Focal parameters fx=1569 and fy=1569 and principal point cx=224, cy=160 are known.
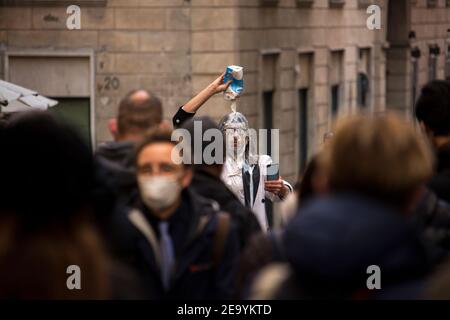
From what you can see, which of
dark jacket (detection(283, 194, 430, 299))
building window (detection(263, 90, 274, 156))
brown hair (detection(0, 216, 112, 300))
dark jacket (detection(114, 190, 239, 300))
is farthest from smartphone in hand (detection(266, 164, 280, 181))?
building window (detection(263, 90, 274, 156))

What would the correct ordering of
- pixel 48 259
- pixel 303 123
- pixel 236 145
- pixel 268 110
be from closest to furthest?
pixel 48 259
pixel 236 145
pixel 268 110
pixel 303 123

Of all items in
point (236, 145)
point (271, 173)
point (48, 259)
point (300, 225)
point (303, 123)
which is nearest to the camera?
point (48, 259)

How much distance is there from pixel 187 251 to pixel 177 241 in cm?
5

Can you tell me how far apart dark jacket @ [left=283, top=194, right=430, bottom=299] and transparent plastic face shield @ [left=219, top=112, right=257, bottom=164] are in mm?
6536

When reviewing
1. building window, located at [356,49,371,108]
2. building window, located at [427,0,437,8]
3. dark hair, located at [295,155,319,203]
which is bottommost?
dark hair, located at [295,155,319,203]

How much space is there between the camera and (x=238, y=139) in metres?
10.9

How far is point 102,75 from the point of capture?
21.5 metres

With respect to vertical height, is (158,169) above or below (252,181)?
above

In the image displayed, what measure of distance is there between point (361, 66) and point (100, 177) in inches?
1018

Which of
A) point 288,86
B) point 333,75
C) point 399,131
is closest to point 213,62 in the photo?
point 288,86

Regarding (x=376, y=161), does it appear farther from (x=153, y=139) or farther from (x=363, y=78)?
(x=363, y=78)

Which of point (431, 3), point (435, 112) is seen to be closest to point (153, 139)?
point (435, 112)

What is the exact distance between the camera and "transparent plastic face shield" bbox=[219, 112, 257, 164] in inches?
417

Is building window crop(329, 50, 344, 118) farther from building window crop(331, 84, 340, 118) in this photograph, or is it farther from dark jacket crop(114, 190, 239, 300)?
dark jacket crop(114, 190, 239, 300)
